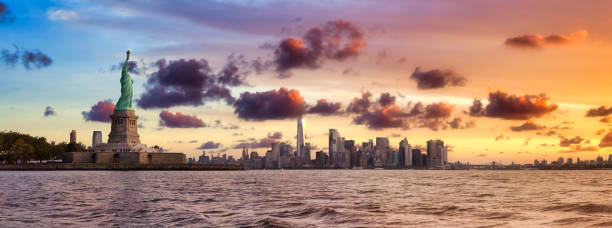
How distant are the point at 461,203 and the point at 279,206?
14.4m

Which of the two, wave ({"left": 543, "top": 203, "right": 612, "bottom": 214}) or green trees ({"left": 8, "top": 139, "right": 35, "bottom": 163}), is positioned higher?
green trees ({"left": 8, "top": 139, "right": 35, "bottom": 163})

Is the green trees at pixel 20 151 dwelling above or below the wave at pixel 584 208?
above

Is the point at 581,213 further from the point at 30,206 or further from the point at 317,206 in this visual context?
the point at 30,206

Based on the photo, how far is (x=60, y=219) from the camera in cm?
3409

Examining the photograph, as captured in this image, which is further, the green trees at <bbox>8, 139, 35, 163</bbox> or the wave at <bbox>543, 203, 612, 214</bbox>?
the green trees at <bbox>8, 139, 35, 163</bbox>

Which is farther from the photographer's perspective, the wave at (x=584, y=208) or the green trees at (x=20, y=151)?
the green trees at (x=20, y=151)

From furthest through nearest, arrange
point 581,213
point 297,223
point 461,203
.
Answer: point 461,203 < point 581,213 < point 297,223

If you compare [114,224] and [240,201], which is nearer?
[114,224]

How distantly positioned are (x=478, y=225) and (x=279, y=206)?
692 inches

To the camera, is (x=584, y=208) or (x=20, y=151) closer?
(x=584, y=208)

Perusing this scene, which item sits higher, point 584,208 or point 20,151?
point 20,151

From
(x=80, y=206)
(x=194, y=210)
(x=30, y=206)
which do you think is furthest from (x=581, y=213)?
(x=30, y=206)

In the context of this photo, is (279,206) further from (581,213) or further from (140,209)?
(581,213)

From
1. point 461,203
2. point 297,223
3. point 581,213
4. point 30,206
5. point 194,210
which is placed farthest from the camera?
point 461,203
